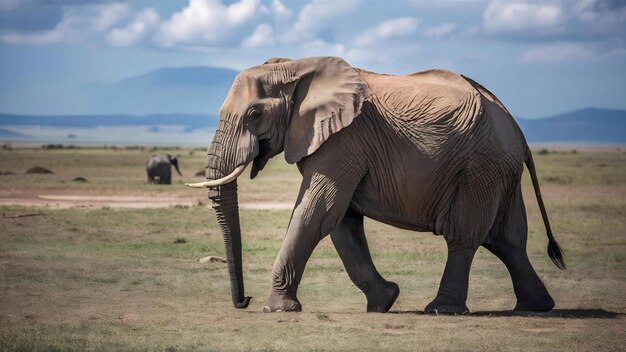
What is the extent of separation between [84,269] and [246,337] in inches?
211

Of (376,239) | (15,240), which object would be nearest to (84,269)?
(15,240)

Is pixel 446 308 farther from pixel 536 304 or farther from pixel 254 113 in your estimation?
pixel 254 113

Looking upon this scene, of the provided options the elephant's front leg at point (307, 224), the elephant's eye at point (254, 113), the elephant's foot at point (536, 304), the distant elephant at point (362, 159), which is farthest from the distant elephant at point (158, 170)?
the elephant's front leg at point (307, 224)

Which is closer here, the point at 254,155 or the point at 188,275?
the point at 254,155

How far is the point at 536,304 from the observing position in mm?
12766

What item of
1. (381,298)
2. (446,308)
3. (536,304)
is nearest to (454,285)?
(446,308)

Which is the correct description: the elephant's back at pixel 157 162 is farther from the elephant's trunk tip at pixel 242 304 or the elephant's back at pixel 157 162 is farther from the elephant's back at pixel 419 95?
the elephant's trunk tip at pixel 242 304

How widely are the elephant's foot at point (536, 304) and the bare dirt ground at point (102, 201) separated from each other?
53.3ft

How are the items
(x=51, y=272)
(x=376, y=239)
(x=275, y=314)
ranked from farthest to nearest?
(x=376, y=239)
(x=51, y=272)
(x=275, y=314)

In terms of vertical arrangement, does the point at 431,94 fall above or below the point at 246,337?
above

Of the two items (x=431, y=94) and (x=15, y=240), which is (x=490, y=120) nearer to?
(x=431, y=94)

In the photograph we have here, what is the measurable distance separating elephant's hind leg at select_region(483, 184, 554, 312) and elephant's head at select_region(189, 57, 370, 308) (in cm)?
224

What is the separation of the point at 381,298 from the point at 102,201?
18.8 m

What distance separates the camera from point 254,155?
464 inches
